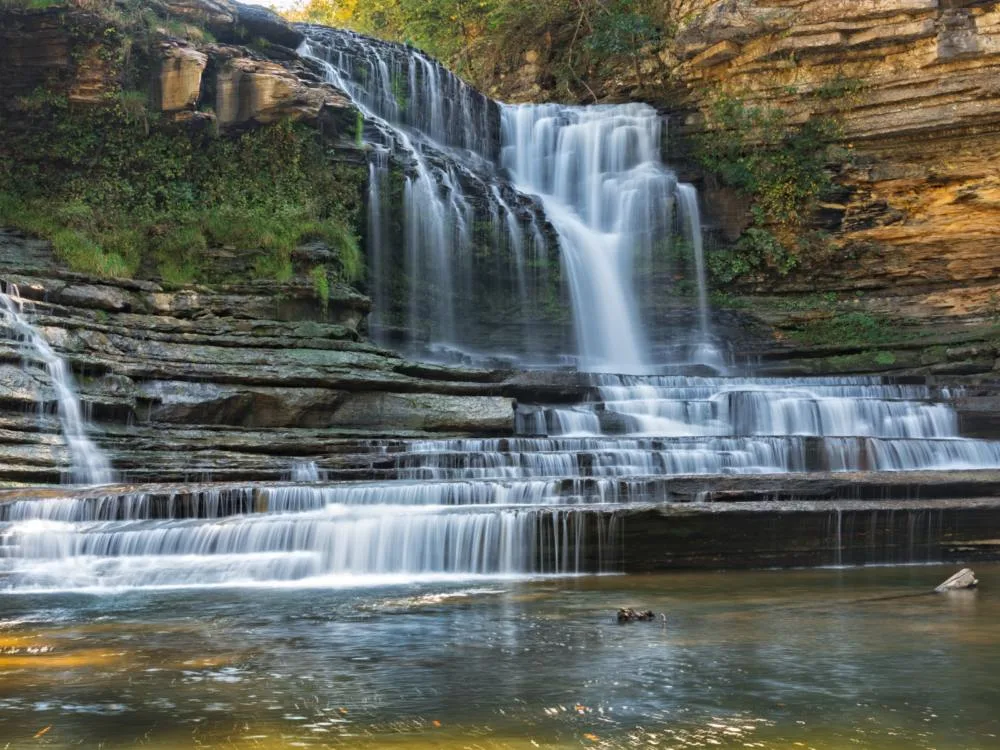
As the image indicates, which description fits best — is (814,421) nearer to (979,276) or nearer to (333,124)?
(979,276)

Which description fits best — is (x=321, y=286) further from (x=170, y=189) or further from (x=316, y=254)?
(x=170, y=189)

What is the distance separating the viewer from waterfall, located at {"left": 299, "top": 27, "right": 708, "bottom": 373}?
19.4 metres

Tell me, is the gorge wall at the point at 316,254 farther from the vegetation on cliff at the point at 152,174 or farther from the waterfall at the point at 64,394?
the waterfall at the point at 64,394

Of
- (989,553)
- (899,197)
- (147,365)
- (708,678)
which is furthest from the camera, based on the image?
(899,197)

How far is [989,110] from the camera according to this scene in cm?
1975

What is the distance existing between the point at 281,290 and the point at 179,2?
7.69m

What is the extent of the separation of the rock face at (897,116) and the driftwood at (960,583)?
554 inches

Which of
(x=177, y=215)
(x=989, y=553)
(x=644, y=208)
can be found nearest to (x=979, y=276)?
(x=644, y=208)

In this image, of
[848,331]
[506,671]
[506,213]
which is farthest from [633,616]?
[848,331]

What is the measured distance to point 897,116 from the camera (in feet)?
68.2

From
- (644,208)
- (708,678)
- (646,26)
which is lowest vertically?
(708,678)

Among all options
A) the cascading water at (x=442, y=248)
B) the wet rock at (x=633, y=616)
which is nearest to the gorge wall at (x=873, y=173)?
the cascading water at (x=442, y=248)

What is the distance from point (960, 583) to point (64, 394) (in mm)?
10347

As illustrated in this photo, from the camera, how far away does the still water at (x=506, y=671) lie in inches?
152
